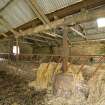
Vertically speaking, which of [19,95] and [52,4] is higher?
[52,4]

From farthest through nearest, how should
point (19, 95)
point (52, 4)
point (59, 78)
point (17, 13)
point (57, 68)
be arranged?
point (57, 68) < point (17, 13) < point (19, 95) < point (59, 78) < point (52, 4)

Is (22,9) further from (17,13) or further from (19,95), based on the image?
(19,95)

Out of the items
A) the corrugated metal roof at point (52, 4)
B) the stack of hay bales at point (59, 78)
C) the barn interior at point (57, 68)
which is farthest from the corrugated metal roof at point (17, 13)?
the stack of hay bales at point (59, 78)

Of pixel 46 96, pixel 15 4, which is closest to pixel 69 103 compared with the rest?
pixel 46 96

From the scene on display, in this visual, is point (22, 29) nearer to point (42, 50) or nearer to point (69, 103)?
point (69, 103)

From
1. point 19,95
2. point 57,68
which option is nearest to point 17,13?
point 57,68

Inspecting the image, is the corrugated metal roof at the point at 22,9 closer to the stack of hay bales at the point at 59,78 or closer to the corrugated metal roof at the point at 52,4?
the corrugated metal roof at the point at 52,4

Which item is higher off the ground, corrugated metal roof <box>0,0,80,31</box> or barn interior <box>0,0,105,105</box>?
corrugated metal roof <box>0,0,80,31</box>

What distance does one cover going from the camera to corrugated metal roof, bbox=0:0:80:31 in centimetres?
369

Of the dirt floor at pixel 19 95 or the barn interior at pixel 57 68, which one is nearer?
the barn interior at pixel 57 68

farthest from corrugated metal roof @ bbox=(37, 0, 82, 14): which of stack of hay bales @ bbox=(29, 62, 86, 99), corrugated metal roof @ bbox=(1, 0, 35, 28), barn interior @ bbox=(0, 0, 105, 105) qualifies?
stack of hay bales @ bbox=(29, 62, 86, 99)

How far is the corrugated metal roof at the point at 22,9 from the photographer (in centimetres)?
369

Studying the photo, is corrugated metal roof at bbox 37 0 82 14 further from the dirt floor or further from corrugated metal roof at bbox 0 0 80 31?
the dirt floor

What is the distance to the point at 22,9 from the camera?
443 cm
